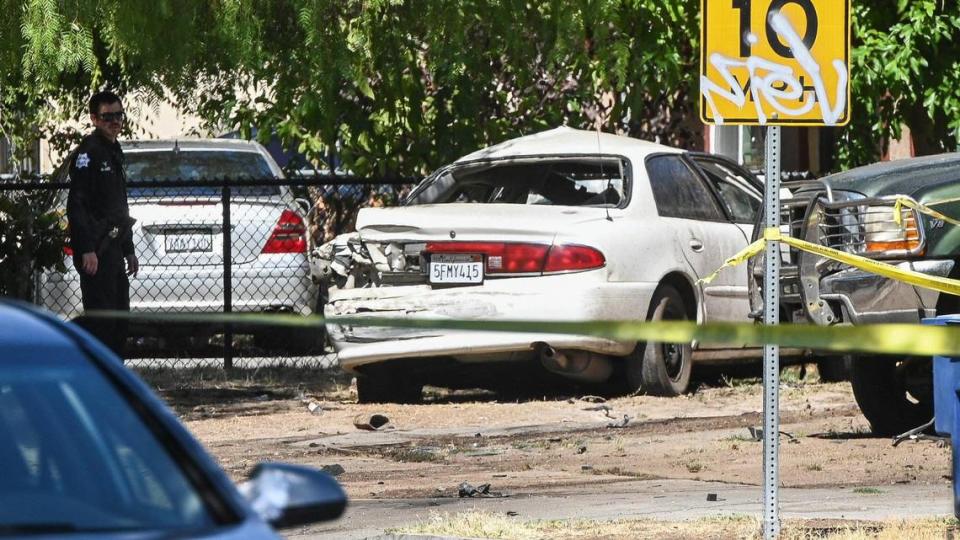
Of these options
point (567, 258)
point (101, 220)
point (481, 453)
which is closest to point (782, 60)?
point (481, 453)

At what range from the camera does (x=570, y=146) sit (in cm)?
1180

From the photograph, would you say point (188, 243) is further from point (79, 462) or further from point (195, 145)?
point (79, 462)

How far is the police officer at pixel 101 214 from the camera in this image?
10.6 metres

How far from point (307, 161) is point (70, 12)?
4.96 meters

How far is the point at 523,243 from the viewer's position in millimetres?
11016

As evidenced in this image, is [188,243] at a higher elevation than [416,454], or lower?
higher

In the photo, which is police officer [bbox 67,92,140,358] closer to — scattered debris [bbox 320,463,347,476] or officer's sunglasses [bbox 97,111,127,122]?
officer's sunglasses [bbox 97,111,127,122]

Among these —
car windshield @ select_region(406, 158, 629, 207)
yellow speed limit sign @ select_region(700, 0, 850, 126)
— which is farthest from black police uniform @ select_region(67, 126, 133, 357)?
yellow speed limit sign @ select_region(700, 0, 850, 126)

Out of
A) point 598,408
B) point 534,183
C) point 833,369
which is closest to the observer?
point 598,408

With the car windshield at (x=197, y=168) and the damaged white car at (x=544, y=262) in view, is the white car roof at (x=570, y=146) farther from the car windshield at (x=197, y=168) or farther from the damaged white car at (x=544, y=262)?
the car windshield at (x=197, y=168)

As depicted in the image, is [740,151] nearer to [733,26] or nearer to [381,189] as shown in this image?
[381,189]

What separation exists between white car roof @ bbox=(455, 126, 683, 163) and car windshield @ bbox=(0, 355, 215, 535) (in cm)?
816

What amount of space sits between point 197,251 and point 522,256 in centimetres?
362

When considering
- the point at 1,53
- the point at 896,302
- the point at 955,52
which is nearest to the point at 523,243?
the point at 896,302
